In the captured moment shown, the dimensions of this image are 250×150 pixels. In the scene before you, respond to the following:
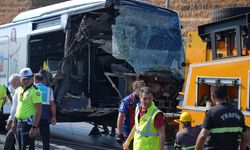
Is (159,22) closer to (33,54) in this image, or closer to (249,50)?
(33,54)

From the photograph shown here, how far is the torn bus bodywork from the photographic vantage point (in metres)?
11.6

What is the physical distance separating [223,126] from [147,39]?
607 cm

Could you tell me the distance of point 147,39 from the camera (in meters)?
11.9

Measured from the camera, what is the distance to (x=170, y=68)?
12055mm

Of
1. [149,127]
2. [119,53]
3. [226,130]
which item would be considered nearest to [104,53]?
[119,53]

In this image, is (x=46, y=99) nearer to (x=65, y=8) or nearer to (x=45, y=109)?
(x=45, y=109)

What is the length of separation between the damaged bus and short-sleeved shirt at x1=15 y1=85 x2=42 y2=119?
293cm

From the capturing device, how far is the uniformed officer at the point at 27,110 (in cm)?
859

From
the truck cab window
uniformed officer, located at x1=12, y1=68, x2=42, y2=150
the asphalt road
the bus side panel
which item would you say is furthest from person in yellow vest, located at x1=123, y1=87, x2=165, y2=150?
the bus side panel

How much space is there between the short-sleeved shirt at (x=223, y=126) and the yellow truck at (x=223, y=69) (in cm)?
131

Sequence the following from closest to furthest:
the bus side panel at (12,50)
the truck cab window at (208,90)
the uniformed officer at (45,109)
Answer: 1. the truck cab window at (208,90)
2. the uniformed officer at (45,109)
3. the bus side panel at (12,50)

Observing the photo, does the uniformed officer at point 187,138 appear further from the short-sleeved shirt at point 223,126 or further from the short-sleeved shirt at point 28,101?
the short-sleeved shirt at point 28,101

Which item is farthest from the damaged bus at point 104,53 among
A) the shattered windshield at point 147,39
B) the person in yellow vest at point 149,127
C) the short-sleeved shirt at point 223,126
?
the short-sleeved shirt at point 223,126

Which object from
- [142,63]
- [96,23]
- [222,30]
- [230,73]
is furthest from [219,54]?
[96,23]
